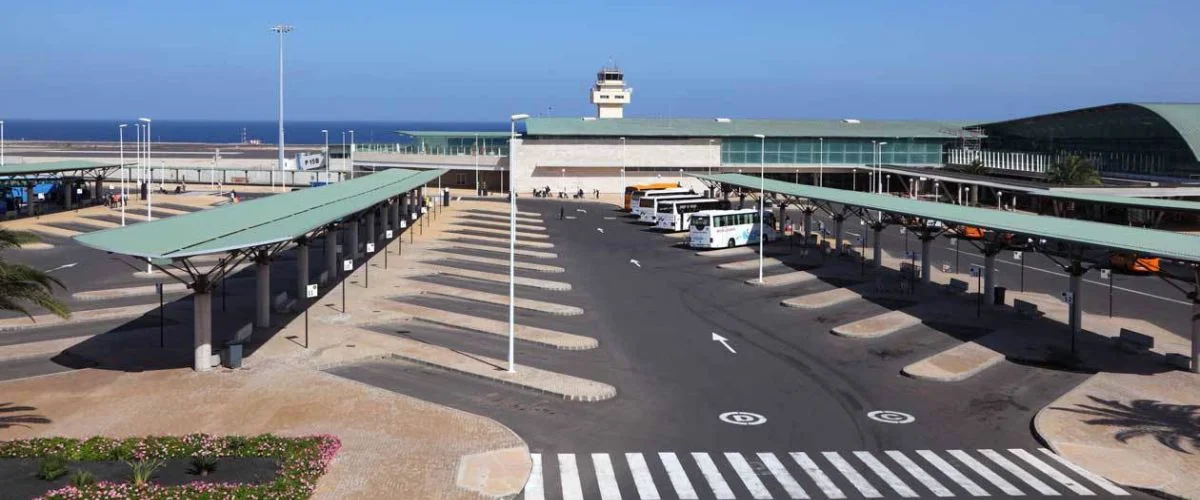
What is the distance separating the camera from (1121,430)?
27969mm

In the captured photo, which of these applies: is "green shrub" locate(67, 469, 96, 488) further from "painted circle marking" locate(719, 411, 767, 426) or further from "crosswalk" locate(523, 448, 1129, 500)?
"painted circle marking" locate(719, 411, 767, 426)

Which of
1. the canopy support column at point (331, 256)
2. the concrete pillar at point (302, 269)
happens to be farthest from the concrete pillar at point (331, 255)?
the concrete pillar at point (302, 269)

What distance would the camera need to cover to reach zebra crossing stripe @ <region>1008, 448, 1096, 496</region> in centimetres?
2355

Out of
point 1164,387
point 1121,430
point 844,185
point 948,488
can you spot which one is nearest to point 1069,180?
point 844,185

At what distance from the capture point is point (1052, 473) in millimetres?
24688

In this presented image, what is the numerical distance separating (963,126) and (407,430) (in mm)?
111655

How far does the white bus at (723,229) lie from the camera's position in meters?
67.1

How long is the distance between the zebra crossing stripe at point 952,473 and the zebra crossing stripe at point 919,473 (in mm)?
452

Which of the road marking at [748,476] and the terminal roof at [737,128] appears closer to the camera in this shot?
the road marking at [748,476]

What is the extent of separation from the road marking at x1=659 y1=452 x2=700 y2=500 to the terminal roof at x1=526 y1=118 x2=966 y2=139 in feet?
293

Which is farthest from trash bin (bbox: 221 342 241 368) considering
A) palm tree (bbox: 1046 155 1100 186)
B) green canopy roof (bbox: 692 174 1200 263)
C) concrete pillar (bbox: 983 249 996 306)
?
palm tree (bbox: 1046 155 1100 186)

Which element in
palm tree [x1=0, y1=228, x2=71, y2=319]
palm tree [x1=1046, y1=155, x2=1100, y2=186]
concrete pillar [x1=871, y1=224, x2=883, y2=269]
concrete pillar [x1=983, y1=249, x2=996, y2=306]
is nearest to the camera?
palm tree [x1=0, y1=228, x2=71, y2=319]

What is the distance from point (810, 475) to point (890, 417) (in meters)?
6.06

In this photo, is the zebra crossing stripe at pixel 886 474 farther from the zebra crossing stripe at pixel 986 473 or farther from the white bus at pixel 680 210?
the white bus at pixel 680 210
